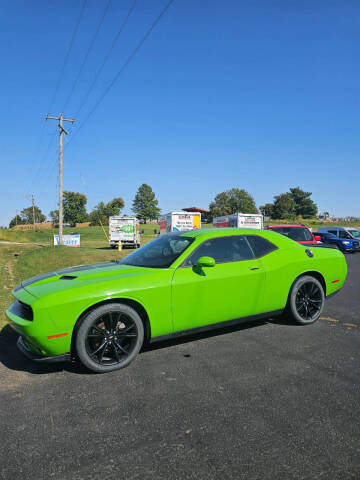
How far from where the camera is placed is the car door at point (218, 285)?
3.75 m

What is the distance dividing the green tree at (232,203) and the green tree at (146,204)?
23.2 meters

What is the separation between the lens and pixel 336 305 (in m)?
6.33

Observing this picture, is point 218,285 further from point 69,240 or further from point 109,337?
point 69,240

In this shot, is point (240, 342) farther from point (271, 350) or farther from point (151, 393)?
point (151, 393)

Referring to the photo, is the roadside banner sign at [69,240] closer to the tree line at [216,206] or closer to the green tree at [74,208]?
the tree line at [216,206]

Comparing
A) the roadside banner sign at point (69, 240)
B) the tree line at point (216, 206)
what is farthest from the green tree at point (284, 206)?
the roadside banner sign at point (69, 240)

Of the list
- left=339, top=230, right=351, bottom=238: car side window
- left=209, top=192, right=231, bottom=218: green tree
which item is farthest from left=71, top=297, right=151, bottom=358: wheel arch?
left=209, top=192, right=231, bottom=218: green tree

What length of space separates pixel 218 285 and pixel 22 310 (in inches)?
86.1

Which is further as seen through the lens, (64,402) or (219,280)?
(219,280)

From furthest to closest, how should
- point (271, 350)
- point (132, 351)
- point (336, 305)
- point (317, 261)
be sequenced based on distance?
point (336, 305)
point (317, 261)
point (271, 350)
point (132, 351)

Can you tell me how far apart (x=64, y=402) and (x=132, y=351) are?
0.88 metres

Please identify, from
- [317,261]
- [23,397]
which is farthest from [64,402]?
[317,261]

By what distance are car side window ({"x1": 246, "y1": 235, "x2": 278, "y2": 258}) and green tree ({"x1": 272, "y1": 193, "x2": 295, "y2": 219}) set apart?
114 metres

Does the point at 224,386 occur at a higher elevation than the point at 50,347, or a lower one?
lower
